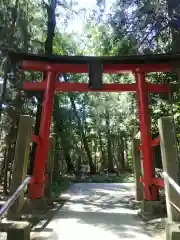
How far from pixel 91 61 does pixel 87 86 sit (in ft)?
1.86

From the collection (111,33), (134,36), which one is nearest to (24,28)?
(111,33)

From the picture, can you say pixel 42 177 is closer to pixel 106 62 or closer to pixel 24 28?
pixel 106 62

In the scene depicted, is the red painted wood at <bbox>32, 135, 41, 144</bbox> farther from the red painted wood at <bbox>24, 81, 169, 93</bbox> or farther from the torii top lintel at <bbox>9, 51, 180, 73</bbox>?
the torii top lintel at <bbox>9, 51, 180, 73</bbox>

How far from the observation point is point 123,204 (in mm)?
6887

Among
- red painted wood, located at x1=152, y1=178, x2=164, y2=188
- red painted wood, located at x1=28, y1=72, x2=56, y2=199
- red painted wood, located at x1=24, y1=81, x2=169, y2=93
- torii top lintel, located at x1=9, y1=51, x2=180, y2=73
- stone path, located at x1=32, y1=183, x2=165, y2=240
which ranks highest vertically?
torii top lintel, located at x1=9, y1=51, x2=180, y2=73

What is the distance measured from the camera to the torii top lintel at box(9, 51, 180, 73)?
607 cm

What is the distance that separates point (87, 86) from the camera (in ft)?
20.6

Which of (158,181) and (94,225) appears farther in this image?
(158,181)

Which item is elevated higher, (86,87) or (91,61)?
(91,61)

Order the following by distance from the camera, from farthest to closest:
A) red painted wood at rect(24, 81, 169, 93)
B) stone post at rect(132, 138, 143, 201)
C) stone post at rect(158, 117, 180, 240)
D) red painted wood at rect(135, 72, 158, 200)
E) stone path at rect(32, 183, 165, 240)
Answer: stone post at rect(132, 138, 143, 201) < red painted wood at rect(24, 81, 169, 93) < red painted wood at rect(135, 72, 158, 200) < stone path at rect(32, 183, 165, 240) < stone post at rect(158, 117, 180, 240)

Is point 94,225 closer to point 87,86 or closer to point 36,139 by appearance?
point 36,139

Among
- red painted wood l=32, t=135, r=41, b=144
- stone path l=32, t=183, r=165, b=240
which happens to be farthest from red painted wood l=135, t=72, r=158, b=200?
red painted wood l=32, t=135, r=41, b=144

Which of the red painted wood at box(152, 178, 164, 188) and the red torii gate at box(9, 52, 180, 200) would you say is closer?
the red painted wood at box(152, 178, 164, 188)

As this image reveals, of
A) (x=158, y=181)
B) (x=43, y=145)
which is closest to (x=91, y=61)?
(x=43, y=145)
